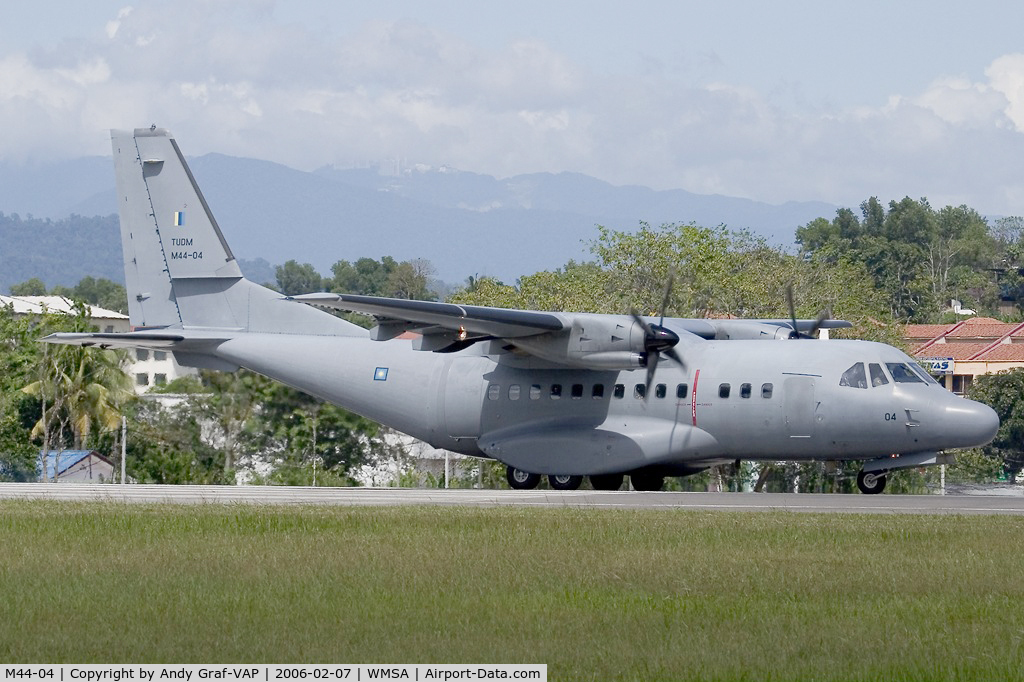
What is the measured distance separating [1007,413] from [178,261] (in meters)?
32.6

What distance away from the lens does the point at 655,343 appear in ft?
79.5

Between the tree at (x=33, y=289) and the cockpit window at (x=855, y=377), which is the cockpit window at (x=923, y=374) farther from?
the tree at (x=33, y=289)

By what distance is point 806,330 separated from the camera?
27938 mm

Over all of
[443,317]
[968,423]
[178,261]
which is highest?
[178,261]

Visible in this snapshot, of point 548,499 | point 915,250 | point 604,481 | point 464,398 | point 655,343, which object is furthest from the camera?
point 915,250

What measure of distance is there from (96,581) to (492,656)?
468cm

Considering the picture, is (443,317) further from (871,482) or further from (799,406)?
(871,482)

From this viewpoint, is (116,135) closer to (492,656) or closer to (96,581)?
(96,581)

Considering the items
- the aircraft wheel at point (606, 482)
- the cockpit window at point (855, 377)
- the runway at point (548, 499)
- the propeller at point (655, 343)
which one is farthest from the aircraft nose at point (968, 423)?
the aircraft wheel at point (606, 482)

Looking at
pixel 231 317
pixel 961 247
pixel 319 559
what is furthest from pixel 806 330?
pixel 961 247

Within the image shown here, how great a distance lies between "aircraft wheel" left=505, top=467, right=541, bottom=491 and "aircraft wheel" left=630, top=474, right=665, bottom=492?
1799 mm

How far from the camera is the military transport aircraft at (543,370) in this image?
76.8ft

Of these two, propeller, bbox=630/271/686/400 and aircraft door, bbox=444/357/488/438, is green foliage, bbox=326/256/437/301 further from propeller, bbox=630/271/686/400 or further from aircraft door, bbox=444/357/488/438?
propeller, bbox=630/271/686/400

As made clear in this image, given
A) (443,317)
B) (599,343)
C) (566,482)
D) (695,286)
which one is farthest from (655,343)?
(695,286)
